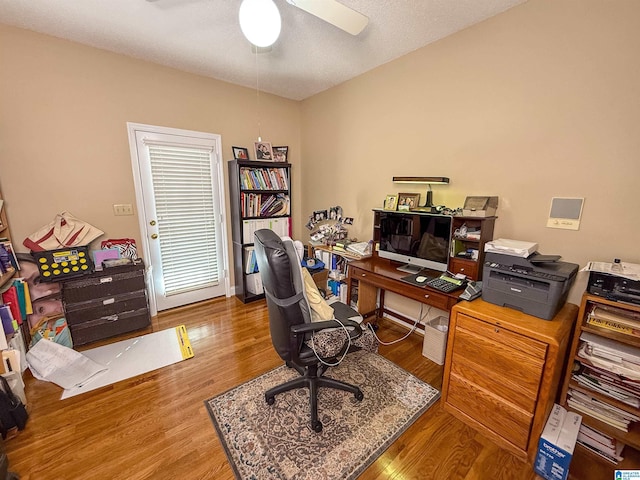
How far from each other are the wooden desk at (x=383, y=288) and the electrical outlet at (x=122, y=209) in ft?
7.56

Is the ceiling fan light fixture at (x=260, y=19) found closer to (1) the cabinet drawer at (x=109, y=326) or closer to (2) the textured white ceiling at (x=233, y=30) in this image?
(2) the textured white ceiling at (x=233, y=30)

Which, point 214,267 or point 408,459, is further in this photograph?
point 214,267

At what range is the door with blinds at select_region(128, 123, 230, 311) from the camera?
2.72 m

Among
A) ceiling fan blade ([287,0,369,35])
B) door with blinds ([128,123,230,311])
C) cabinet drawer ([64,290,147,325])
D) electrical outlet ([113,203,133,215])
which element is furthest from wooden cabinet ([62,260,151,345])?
ceiling fan blade ([287,0,369,35])

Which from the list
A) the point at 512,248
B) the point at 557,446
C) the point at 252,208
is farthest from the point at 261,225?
the point at 557,446

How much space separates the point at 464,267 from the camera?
6.43 feet

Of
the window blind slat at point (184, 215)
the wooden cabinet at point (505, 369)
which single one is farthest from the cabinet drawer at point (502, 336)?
the window blind slat at point (184, 215)

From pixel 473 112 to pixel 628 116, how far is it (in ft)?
2.73

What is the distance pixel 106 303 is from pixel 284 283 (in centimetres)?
207

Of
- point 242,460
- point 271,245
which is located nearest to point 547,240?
point 271,245

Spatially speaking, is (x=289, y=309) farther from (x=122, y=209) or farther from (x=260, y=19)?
(x=122, y=209)

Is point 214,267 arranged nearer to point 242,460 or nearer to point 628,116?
point 242,460

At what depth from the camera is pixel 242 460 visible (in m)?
1.37

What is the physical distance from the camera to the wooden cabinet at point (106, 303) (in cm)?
225
